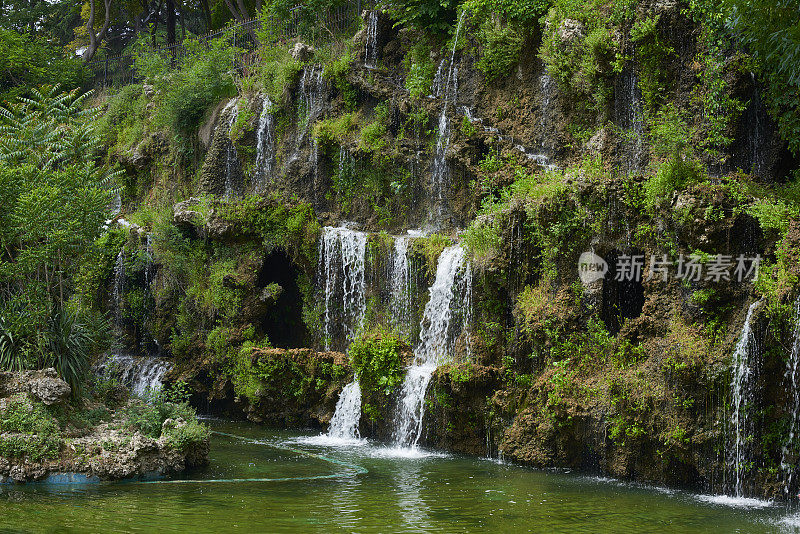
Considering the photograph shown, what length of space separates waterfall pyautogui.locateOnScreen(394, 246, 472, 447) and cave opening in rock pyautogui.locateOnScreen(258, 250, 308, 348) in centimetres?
491

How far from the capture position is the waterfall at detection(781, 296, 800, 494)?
1102cm

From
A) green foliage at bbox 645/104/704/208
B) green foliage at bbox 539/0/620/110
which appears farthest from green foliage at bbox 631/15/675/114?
green foliage at bbox 539/0/620/110

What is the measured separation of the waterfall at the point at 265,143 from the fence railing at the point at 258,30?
12.9ft

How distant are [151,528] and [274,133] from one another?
1571cm

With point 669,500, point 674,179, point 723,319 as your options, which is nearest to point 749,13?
point 674,179

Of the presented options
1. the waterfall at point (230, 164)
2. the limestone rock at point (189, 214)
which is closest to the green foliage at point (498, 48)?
the waterfall at point (230, 164)

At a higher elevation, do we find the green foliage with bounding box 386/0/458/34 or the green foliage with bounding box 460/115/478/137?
the green foliage with bounding box 386/0/458/34

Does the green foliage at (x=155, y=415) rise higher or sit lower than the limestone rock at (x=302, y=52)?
lower

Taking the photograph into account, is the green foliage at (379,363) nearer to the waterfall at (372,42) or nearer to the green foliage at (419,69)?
the green foliage at (419,69)

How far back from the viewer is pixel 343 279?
62.2ft

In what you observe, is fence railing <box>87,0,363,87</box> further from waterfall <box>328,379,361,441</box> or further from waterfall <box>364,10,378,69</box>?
waterfall <box>328,379,361,441</box>

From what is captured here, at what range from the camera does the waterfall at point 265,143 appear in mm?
22672

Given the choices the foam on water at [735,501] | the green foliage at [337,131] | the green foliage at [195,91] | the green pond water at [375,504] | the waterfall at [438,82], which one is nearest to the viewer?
the green pond water at [375,504]

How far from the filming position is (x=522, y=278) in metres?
14.9
